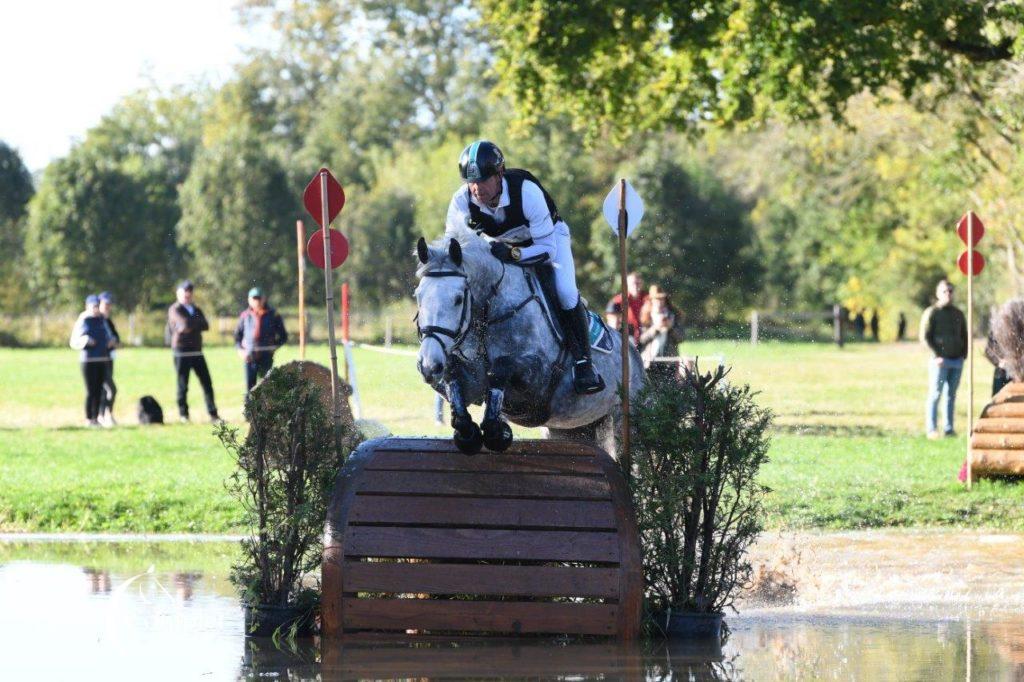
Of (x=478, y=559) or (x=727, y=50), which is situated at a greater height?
(x=727, y=50)

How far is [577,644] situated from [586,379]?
1.86m

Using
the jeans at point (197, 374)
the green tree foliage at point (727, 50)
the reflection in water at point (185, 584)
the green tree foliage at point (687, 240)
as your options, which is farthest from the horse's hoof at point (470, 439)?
the green tree foliage at point (687, 240)

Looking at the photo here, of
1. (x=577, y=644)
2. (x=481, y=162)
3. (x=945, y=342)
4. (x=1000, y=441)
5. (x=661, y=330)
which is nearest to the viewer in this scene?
(x=577, y=644)

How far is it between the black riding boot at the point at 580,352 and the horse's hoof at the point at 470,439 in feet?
4.25

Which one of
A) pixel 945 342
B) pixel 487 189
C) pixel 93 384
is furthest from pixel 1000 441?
pixel 93 384

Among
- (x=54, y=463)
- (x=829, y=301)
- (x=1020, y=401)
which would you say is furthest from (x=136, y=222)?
(x=1020, y=401)

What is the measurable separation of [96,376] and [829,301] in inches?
2231

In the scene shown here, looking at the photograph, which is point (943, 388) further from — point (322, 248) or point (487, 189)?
point (487, 189)

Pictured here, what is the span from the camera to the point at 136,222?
70.8 meters

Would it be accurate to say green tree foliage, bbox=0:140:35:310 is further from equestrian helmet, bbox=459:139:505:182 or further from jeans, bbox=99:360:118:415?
equestrian helmet, bbox=459:139:505:182

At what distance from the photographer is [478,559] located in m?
7.00

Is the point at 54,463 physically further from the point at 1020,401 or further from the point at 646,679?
the point at 646,679

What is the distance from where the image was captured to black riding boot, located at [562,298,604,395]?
8500 mm

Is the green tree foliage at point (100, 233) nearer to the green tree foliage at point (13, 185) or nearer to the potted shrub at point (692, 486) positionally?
the green tree foliage at point (13, 185)
